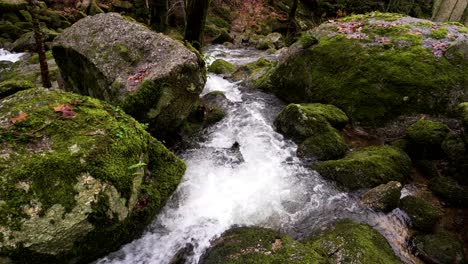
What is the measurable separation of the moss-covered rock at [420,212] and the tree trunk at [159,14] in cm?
1167

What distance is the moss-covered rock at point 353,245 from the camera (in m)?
4.54

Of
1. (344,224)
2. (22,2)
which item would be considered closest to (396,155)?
(344,224)

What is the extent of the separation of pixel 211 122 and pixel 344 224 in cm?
436

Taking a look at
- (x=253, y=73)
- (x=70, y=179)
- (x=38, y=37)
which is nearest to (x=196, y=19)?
(x=253, y=73)

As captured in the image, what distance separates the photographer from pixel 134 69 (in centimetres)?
671

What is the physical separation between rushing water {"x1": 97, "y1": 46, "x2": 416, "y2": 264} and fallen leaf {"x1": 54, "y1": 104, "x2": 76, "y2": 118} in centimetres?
219

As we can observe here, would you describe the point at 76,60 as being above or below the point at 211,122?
above

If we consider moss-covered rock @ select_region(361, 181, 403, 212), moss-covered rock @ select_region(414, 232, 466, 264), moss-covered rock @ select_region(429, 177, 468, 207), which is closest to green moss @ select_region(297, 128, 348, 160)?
moss-covered rock @ select_region(361, 181, 403, 212)

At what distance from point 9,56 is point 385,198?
15123 millimetres

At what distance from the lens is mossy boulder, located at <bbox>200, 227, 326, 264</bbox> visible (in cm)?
430

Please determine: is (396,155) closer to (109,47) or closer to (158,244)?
(158,244)

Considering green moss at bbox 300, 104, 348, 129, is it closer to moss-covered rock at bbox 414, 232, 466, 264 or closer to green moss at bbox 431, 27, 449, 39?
moss-covered rock at bbox 414, 232, 466, 264

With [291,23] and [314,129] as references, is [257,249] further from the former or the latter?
[291,23]

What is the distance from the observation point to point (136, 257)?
15.4 feet
